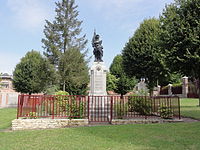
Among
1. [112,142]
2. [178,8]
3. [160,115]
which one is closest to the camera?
[112,142]

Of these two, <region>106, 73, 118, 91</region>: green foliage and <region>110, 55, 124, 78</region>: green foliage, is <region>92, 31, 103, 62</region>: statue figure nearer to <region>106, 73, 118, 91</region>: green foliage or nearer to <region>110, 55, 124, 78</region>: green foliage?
<region>106, 73, 118, 91</region>: green foliage

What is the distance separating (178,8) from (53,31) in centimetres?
1862

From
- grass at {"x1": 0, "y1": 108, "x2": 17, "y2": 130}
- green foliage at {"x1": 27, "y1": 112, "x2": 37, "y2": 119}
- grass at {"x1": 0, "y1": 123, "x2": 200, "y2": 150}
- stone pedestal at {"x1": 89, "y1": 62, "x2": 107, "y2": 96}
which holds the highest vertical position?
stone pedestal at {"x1": 89, "y1": 62, "x2": 107, "y2": 96}

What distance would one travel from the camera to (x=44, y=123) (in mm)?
8102

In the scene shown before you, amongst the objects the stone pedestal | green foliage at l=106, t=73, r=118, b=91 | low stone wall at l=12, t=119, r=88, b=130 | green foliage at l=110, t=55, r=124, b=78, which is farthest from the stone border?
green foliage at l=110, t=55, r=124, b=78

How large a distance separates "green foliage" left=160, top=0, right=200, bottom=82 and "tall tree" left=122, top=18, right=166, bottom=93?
9.14 meters

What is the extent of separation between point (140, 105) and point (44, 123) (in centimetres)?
526

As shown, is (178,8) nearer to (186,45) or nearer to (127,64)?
(186,45)

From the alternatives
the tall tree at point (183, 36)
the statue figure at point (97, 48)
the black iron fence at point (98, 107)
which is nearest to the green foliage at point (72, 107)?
the black iron fence at point (98, 107)

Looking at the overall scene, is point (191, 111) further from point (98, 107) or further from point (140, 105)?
point (98, 107)

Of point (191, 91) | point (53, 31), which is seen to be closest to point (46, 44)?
point (53, 31)

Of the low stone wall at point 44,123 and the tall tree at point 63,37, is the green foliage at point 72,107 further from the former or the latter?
the tall tree at point 63,37

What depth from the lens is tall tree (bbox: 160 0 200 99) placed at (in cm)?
1049

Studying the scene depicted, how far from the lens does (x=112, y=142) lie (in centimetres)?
524
